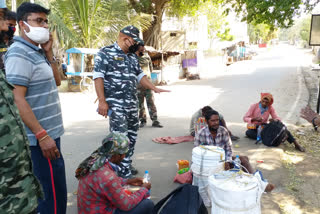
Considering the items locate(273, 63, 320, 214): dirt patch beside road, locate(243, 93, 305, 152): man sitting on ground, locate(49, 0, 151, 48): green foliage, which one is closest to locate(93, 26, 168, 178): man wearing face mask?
locate(273, 63, 320, 214): dirt patch beside road

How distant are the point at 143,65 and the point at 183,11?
1168 cm

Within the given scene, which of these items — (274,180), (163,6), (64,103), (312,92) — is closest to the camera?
(274,180)

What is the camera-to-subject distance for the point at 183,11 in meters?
17.6

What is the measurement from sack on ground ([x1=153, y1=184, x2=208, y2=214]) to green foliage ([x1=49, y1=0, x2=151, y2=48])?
11.9 metres

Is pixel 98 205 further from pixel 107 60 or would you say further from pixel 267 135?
pixel 267 135

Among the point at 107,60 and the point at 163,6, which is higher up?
the point at 163,6

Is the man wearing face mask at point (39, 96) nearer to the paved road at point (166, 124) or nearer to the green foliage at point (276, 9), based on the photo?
the paved road at point (166, 124)

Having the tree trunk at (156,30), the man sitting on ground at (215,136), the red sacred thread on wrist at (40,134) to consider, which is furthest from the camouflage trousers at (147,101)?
the tree trunk at (156,30)

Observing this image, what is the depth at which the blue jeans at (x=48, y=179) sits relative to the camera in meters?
2.32

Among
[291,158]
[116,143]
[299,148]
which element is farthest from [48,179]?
[299,148]

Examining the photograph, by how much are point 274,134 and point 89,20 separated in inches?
426

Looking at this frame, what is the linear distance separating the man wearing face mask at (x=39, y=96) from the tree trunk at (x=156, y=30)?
15161 mm

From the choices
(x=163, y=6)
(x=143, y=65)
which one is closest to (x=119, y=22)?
(x=163, y=6)

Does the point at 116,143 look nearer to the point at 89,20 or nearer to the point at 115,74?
the point at 115,74
